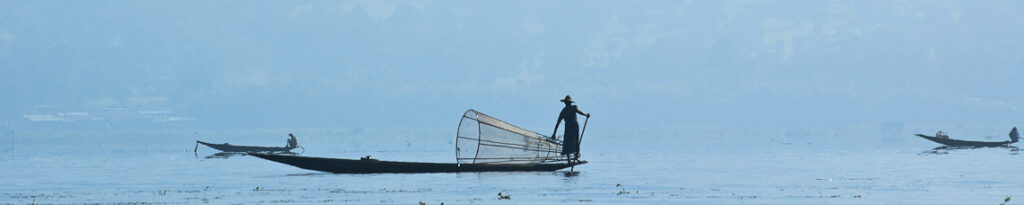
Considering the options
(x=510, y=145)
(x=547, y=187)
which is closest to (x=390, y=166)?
(x=510, y=145)

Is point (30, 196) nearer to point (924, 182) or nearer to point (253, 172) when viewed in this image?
point (253, 172)

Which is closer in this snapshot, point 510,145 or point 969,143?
point 510,145

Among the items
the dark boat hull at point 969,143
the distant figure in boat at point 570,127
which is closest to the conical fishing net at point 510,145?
the distant figure in boat at point 570,127

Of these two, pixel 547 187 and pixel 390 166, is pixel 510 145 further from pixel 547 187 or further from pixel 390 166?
pixel 547 187

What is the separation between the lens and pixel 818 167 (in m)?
49.8

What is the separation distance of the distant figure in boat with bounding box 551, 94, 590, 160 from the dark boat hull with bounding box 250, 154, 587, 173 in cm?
78

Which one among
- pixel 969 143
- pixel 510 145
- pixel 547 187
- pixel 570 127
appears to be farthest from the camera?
pixel 969 143

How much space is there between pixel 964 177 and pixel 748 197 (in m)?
12.8

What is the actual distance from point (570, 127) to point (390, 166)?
18.2 ft

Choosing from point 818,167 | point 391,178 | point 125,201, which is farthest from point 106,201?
point 818,167

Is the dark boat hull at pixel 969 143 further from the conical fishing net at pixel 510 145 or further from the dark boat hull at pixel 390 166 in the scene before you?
the dark boat hull at pixel 390 166

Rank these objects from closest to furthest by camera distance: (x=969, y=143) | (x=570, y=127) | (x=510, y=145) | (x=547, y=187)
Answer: (x=547, y=187)
(x=570, y=127)
(x=510, y=145)
(x=969, y=143)

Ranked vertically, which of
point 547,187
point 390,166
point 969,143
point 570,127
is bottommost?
point 547,187

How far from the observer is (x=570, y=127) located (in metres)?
36.9
